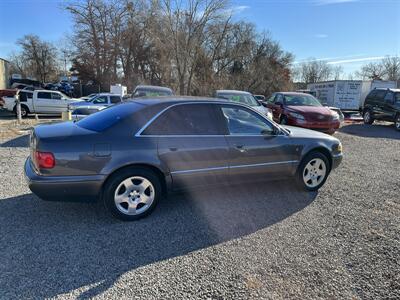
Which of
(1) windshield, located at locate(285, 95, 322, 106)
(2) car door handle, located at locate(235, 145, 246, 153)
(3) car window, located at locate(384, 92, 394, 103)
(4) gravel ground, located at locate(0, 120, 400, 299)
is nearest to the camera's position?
(4) gravel ground, located at locate(0, 120, 400, 299)

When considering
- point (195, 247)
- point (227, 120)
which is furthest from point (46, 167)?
point (227, 120)

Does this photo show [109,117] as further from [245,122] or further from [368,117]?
[368,117]

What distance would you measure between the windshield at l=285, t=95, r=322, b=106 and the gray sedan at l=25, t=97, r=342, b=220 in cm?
683

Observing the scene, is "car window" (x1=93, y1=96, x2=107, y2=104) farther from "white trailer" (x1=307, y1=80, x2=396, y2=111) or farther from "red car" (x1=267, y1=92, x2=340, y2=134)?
"white trailer" (x1=307, y1=80, x2=396, y2=111)

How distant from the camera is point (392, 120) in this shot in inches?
546

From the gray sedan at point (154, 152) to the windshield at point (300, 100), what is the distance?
22.4ft

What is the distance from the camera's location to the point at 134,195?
3.51 metres

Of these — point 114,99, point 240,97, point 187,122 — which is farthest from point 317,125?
point 114,99

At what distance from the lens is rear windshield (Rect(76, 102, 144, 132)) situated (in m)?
3.50

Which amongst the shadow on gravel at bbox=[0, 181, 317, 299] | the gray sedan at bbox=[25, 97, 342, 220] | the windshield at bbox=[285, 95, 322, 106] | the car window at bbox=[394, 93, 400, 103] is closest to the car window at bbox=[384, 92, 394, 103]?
the car window at bbox=[394, 93, 400, 103]

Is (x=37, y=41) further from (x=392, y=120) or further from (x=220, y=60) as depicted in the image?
(x=392, y=120)

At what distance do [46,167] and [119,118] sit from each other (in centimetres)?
102

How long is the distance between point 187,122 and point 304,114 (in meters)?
6.93

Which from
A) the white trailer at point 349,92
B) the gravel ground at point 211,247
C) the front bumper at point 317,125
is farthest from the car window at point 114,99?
the white trailer at point 349,92
